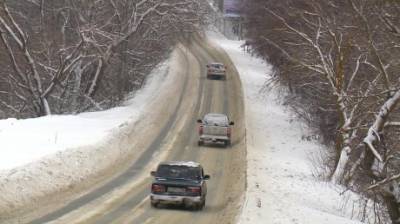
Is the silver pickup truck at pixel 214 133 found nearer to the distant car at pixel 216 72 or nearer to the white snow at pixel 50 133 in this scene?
the white snow at pixel 50 133

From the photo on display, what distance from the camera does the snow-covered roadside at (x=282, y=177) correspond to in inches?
746

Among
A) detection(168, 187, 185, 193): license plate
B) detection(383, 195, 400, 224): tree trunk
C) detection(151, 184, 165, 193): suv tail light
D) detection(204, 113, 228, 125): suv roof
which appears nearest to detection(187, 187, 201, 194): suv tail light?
detection(168, 187, 185, 193): license plate

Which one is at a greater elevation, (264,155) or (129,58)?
(129,58)

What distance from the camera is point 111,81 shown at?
49844 mm

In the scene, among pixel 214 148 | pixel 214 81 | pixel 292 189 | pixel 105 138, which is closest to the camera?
pixel 292 189

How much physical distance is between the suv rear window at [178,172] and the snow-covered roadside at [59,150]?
3.75 meters

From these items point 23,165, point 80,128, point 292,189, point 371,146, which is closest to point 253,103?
point 80,128

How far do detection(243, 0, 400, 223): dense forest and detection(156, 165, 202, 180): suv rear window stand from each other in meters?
5.10

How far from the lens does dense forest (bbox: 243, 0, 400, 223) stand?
1534cm

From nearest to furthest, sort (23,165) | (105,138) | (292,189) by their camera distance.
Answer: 1. (23,165)
2. (292,189)
3. (105,138)

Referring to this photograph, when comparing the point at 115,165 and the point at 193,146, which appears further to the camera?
the point at 193,146

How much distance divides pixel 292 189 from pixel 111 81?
91.2 ft

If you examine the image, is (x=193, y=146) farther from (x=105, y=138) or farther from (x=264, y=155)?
(x=105, y=138)

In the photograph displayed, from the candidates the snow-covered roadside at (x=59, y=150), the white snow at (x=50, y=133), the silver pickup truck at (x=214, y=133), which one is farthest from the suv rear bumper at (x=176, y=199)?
the silver pickup truck at (x=214, y=133)
